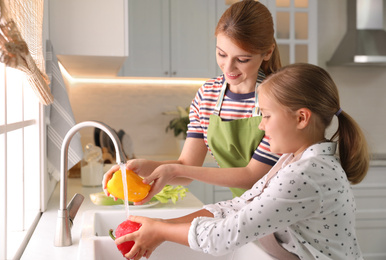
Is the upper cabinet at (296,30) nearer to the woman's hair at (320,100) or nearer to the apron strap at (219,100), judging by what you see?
the apron strap at (219,100)

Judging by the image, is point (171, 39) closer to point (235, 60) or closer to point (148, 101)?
point (148, 101)

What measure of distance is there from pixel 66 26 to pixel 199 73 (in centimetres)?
148

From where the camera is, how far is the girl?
903 millimetres

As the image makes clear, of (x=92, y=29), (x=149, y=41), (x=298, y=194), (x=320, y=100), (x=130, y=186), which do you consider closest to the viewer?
(x=298, y=194)

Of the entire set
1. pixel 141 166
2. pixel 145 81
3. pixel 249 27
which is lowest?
pixel 141 166

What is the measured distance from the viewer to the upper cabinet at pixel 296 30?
3.62 metres

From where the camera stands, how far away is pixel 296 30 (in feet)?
12.0

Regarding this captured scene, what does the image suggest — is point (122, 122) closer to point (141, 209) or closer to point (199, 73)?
point (199, 73)

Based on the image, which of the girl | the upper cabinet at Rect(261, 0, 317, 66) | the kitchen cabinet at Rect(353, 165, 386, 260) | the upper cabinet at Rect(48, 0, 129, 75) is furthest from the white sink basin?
the kitchen cabinet at Rect(353, 165, 386, 260)

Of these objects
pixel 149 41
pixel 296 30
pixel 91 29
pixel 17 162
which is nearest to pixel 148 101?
pixel 149 41

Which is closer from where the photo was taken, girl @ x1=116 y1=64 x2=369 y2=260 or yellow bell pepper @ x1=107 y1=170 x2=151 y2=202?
girl @ x1=116 y1=64 x2=369 y2=260

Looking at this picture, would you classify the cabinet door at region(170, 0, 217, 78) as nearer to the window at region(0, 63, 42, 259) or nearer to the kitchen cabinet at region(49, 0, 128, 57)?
the kitchen cabinet at region(49, 0, 128, 57)

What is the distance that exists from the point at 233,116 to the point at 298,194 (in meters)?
0.64

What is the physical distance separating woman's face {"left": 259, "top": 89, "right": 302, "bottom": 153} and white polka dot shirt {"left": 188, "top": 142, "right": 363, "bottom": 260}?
6 centimetres
